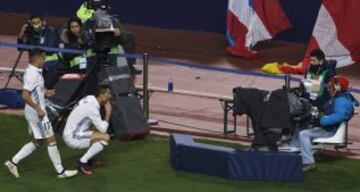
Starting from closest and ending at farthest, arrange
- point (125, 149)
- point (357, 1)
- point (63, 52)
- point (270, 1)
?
point (125, 149) → point (63, 52) → point (357, 1) → point (270, 1)

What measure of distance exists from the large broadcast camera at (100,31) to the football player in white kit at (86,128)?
190 centimetres

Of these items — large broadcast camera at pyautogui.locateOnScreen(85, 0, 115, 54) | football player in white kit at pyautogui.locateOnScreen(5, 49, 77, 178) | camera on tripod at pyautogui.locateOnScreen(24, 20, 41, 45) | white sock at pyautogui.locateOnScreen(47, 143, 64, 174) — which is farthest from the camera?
camera on tripod at pyautogui.locateOnScreen(24, 20, 41, 45)

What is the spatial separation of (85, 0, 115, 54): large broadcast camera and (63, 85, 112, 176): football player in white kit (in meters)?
1.90

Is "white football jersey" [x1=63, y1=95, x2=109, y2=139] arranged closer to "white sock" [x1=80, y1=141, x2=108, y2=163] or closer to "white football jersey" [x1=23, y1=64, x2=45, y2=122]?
"white sock" [x1=80, y1=141, x2=108, y2=163]

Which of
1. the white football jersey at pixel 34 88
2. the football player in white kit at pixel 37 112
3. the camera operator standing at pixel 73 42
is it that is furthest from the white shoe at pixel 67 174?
the camera operator standing at pixel 73 42

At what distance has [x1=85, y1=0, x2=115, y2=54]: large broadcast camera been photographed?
46.1 ft

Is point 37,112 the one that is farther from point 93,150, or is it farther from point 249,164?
point 249,164

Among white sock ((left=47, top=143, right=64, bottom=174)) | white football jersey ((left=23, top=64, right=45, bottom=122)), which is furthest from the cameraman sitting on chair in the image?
white football jersey ((left=23, top=64, right=45, bottom=122))

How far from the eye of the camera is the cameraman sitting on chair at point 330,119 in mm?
12555

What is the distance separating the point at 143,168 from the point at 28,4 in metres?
13.9

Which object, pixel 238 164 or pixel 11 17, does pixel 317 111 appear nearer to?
pixel 238 164

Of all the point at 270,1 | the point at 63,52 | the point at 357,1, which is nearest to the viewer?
the point at 63,52

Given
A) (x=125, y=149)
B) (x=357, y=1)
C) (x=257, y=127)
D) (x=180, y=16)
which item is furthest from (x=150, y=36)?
(x=257, y=127)

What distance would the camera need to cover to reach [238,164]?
1195 cm
